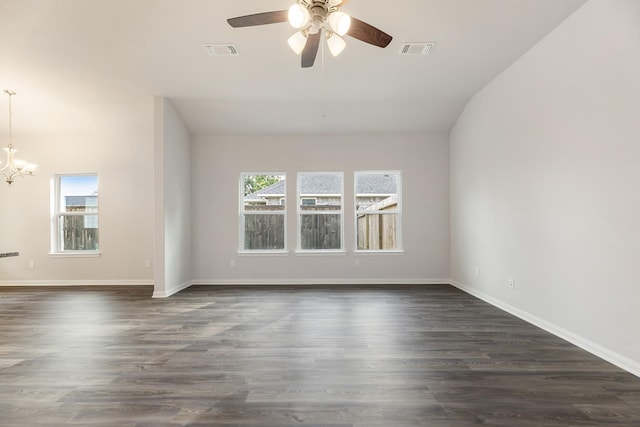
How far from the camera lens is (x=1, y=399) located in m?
2.12

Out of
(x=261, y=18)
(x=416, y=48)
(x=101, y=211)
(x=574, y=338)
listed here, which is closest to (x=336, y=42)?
Result: (x=261, y=18)

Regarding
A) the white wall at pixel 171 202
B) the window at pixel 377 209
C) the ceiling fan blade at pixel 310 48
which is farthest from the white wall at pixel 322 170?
the ceiling fan blade at pixel 310 48

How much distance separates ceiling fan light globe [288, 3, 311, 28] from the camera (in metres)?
2.12

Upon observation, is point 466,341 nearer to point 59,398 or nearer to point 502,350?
point 502,350

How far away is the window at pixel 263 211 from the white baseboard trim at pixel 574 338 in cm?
353

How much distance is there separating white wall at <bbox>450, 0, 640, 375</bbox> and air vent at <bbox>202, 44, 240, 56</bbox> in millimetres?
3298

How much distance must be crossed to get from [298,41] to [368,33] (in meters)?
0.53

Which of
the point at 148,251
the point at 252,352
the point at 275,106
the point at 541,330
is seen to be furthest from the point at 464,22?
the point at 148,251

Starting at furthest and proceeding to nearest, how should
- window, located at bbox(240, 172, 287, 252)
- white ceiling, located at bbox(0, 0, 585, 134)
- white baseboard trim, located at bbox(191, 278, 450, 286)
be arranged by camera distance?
window, located at bbox(240, 172, 287, 252) → white baseboard trim, located at bbox(191, 278, 450, 286) → white ceiling, located at bbox(0, 0, 585, 134)

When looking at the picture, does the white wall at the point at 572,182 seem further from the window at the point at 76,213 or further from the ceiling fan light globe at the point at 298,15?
the window at the point at 76,213

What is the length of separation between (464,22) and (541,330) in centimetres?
323

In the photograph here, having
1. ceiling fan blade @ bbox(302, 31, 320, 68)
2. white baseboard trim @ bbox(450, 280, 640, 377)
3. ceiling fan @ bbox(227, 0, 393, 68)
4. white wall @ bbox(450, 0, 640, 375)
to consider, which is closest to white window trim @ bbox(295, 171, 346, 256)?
white wall @ bbox(450, 0, 640, 375)

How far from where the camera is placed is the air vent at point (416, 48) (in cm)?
368

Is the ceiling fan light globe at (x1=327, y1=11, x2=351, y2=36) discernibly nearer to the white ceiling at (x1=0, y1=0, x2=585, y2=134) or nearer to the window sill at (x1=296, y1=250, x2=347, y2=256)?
the white ceiling at (x1=0, y1=0, x2=585, y2=134)
